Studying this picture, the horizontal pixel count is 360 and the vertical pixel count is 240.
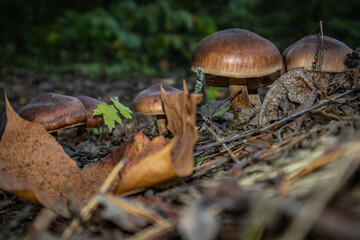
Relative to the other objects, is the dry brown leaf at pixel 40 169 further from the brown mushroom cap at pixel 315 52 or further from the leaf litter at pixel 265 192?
the brown mushroom cap at pixel 315 52

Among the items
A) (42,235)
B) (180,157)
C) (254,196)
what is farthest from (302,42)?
(42,235)

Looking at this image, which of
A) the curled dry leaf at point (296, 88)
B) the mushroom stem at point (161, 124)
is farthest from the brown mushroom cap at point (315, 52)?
the mushroom stem at point (161, 124)

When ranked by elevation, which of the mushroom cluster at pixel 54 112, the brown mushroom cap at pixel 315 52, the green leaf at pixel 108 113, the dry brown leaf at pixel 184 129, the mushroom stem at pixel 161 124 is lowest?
the mushroom stem at pixel 161 124

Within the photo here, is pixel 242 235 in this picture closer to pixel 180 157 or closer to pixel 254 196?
pixel 254 196

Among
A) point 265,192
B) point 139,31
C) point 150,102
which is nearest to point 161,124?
point 150,102

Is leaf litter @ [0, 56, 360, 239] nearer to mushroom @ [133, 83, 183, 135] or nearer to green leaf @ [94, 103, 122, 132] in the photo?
mushroom @ [133, 83, 183, 135]

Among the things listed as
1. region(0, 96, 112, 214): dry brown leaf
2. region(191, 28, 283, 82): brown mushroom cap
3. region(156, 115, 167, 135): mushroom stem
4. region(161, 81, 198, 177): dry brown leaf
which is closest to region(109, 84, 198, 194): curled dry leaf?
region(161, 81, 198, 177): dry brown leaf

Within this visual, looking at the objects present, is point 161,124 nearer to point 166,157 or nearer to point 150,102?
point 150,102
